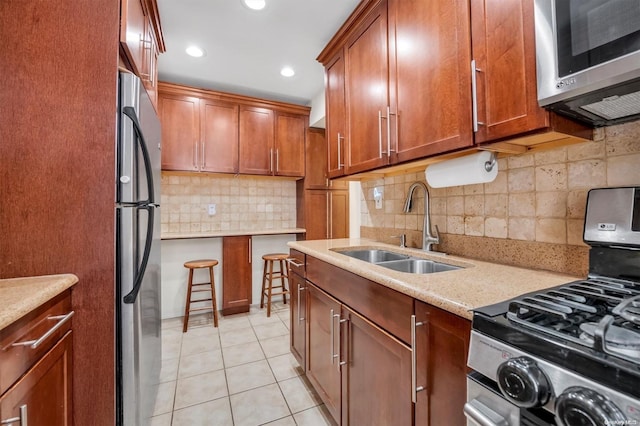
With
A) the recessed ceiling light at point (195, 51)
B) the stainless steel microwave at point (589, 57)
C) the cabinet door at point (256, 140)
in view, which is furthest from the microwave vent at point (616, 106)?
the cabinet door at point (256, 140)

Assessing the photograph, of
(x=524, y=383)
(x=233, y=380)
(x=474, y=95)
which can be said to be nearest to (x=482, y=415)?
(x=524, y=383)

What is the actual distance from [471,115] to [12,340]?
1606mm

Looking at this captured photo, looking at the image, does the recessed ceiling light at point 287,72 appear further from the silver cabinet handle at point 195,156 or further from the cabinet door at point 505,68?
the cabinet door at point 505,68

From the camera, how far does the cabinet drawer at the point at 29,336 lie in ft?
2.31

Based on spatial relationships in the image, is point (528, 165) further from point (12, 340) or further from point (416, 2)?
point (12, 340)

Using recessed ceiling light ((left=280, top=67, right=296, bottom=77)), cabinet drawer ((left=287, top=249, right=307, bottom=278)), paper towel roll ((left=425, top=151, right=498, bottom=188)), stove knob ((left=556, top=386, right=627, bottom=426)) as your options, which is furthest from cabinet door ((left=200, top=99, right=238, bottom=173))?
stove knob ((left=556, top=386, right=627, bottom=426))

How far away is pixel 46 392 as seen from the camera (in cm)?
88

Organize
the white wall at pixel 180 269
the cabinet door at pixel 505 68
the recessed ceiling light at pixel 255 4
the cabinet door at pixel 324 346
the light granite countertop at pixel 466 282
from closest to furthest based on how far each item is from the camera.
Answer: the light granite countertop at pixel 466 282
the cabinet door at pixel 505 68
the cabinet door at pixel 324 346
the recessed ceiling light at pixel 255 4
the white wall at pixel 180 269

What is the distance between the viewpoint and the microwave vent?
30.5 inches

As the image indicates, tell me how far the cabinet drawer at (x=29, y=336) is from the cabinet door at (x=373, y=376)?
1075mm

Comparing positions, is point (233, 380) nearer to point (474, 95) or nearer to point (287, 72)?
point (474, 95)

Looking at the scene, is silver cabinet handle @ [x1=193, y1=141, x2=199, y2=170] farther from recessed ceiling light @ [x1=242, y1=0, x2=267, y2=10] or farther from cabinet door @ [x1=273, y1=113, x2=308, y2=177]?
recessed ceiling light @ [x1=242, y1=0, x2=267, y2=10]

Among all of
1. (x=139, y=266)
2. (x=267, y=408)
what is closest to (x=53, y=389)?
Answer: (x=139, y=266)

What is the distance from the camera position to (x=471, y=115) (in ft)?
3.54
